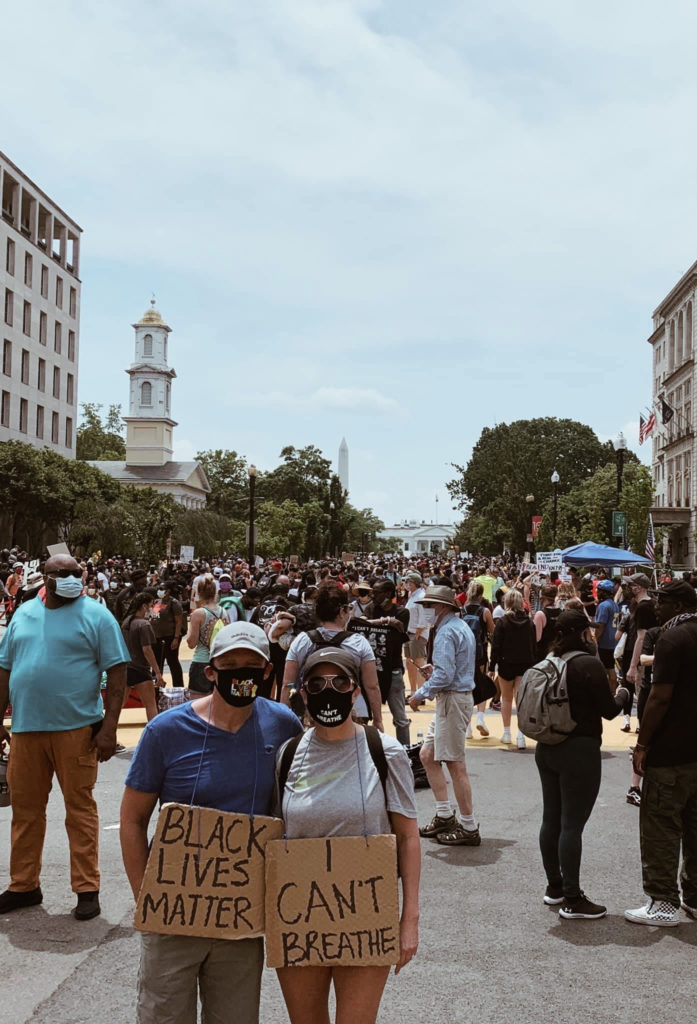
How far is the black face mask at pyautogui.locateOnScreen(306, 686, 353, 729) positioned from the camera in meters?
3.11

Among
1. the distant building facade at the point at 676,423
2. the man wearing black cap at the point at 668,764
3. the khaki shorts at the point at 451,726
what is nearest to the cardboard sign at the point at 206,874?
the man wearing black cap at the point at 668,764

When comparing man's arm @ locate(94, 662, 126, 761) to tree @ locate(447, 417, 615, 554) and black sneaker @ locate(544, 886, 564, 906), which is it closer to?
black sneaker @ locate(544, 886, 564, 906)

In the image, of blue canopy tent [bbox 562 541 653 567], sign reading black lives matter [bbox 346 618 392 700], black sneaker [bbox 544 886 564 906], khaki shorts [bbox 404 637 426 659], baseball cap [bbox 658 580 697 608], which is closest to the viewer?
black sneaker [bbox 544 886 564 906]

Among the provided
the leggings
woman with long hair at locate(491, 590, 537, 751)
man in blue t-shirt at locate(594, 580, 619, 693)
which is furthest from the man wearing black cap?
man in blue t-shirt at locate(594, 580, 619, 693)

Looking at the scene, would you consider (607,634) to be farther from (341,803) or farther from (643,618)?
(341,803)

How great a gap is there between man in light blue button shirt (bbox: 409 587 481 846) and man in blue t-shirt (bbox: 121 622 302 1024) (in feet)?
12.6

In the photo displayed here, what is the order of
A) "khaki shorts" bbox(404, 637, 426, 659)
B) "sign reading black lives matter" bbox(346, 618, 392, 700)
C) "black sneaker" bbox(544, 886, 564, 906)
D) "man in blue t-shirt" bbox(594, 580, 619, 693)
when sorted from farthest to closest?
"man in blue t-shirt" bbox(594, 580, 619, 693) < "khaki shorts" bbox(404, 637, 426, 659) < "sign reading black lives matter" bbox(346, 618, 392, 700) < "black sneaker" bbox(544, 886, 564, 906)

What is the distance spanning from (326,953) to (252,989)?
293mm

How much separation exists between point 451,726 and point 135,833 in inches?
165

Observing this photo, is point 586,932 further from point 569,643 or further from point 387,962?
point 387,962

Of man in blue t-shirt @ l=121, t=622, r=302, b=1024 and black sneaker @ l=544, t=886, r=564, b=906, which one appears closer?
man in blue t-shirt @ l=121, t=622, r=302, b=1024

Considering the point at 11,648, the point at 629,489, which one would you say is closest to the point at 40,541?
the point at 629,489

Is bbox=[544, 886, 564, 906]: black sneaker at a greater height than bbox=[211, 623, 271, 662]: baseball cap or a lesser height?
lesser

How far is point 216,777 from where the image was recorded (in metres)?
3.18
